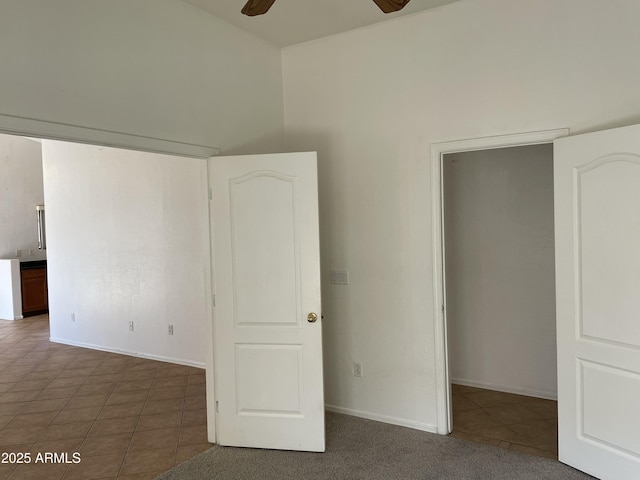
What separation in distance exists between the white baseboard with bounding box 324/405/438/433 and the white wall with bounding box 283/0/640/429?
0.05 feet

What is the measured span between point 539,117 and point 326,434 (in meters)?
2.69

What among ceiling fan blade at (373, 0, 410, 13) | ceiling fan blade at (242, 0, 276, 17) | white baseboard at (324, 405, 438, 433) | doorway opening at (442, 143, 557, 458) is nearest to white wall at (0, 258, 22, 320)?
white baseboard at (324, 405, 438, 433)

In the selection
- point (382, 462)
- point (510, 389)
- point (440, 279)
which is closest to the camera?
point (382, 462)

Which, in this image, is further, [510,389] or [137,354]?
[137,354]

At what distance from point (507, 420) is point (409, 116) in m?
2.49

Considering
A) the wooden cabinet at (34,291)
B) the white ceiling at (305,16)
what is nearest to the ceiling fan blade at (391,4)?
the white ceiling at (305,16)

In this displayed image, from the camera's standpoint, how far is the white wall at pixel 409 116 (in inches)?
113

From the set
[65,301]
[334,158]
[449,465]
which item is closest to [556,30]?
[334,158]

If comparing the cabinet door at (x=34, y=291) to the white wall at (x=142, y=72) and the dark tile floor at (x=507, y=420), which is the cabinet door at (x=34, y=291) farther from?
the dark tile floor at (x=507, y=420)

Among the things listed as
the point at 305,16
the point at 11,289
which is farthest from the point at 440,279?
the point at 11,289

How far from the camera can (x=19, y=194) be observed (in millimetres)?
9461

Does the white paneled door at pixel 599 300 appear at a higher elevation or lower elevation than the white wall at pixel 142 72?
lower

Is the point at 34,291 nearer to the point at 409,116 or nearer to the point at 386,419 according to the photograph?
the point at 386,419

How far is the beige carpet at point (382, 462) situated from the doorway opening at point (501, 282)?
0.67 meters
